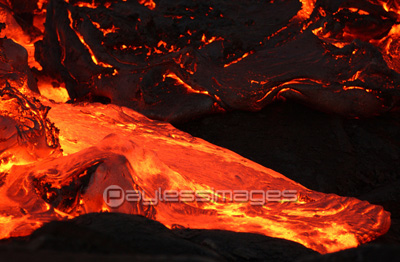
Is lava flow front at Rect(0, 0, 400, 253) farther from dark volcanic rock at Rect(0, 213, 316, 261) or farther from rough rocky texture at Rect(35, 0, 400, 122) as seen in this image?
dark volcanic rock at Rect(0, 213, 316, 261)

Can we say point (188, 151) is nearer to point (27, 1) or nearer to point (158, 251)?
point (158, 251)

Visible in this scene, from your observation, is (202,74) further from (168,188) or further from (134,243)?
(134,243)

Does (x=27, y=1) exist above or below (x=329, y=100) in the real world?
above

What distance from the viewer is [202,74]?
97.9 inches

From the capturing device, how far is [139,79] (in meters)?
2.48

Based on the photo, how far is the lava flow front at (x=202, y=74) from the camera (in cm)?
162

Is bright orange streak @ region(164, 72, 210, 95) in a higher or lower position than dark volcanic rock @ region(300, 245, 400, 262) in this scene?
lower

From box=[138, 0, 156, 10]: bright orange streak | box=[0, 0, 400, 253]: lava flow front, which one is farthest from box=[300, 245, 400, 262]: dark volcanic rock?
box=[138, 0, 156, 10]: bright orange streak

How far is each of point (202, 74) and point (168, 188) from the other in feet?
3.92

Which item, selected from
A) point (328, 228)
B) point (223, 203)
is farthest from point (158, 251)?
point (328, 228)

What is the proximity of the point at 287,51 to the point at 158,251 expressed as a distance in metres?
1.94

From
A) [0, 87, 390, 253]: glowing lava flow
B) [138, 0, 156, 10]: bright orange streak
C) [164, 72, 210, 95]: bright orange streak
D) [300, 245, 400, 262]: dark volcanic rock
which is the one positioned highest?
[138, 0, 156, 10]: bright orange streak

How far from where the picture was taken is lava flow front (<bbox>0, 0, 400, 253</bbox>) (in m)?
1.62

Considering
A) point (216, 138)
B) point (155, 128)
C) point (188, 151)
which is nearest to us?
point (188, 151)
